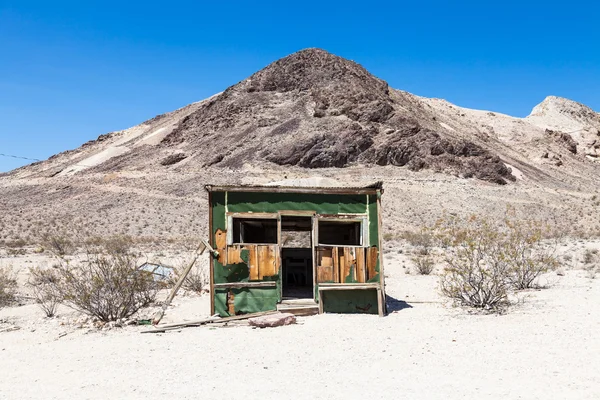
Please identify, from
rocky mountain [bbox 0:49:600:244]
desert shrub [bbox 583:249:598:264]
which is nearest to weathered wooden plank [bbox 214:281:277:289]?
desert shrub [bbox 583:249:598:264]

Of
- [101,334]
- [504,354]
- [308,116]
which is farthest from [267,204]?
[308,116]

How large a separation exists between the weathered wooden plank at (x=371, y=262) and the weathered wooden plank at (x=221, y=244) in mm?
2987

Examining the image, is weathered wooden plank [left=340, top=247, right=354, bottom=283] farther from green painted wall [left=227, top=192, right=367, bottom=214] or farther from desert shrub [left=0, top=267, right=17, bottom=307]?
desert shrub [left=0, top=267, right=17, bottom=307]

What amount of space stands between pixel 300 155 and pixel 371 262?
39.1m

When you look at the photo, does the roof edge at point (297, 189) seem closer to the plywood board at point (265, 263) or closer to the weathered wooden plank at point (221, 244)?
the weathered wooden plank at point (221, 244)

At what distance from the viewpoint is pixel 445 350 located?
7961 millimetres

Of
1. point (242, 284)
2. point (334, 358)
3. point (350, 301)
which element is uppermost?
point (242, 284)

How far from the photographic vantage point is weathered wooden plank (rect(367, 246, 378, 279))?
1123 centimetres

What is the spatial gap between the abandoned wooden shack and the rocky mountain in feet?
79.3

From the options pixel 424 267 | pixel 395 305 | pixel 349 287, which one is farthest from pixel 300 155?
pixel 349 287

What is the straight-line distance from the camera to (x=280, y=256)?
441 inches

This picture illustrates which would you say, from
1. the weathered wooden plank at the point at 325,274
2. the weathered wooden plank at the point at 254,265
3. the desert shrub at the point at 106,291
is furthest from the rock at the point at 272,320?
the desert shrub at the point at 106,291

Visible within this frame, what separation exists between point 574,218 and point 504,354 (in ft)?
122

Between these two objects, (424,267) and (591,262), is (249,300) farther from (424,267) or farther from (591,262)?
(591,262)
